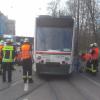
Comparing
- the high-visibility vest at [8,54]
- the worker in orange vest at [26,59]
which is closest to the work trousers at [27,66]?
the worker in orange vest at [26,59]

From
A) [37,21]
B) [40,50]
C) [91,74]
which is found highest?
[37,21]

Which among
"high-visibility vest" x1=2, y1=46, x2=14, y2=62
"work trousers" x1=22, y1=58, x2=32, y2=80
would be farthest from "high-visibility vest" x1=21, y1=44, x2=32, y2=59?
"high-visibility vest" x1=2, y1=46, x2=14, y2=62

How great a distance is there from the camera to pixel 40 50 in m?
21.8

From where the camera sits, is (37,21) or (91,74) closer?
(37,21)

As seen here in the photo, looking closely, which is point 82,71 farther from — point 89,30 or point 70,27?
point 89,30

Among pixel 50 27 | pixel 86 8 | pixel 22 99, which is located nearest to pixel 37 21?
pixel 50 27

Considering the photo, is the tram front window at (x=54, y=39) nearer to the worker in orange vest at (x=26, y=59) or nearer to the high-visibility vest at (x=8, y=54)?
the high-visibility vest at (x=8, y=54)

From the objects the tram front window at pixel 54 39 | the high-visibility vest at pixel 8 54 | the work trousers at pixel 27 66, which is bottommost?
the work trousers at pixel 27 66

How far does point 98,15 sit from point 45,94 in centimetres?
3752

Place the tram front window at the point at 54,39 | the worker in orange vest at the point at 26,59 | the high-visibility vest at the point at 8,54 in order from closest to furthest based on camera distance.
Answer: the worker in orange vest at the point at 26,59 → the high-visibility vest at the point at 8,54 → the tram front window at the point at 54,39

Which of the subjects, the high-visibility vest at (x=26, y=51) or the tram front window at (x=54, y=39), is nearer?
the high-visibility vest at (x=26, y=51)

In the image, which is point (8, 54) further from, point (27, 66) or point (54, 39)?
point (54, 39)

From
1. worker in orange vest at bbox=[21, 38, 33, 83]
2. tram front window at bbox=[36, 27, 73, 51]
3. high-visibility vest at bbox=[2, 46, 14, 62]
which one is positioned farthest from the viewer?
tram front window at bbox=[36, 27, 73, 51]

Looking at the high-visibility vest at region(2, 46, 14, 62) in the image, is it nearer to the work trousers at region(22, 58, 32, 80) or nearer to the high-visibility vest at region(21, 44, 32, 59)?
the high-visibility vest at region(21, 44, 32, 59)
